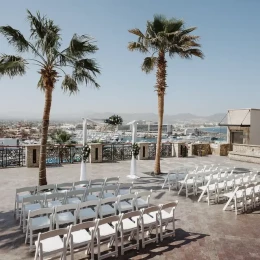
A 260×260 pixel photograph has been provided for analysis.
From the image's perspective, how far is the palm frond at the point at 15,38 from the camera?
841 cm

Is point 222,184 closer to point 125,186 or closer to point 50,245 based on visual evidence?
point 125,186

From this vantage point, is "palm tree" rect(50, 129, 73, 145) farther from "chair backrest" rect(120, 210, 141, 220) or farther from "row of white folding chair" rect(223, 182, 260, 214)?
"chair backrest" rect(120, 210, 141, 220)

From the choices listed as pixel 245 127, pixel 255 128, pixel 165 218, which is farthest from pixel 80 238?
pixel 255 128

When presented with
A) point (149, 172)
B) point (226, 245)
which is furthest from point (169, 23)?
point (226, 245)

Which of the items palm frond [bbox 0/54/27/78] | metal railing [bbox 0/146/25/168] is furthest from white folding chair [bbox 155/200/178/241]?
metal railing [bbox 0/146/25/168]

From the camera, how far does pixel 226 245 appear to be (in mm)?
5234

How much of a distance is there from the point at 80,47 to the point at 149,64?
449 cm

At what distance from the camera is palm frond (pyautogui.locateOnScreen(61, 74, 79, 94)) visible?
9.46 m

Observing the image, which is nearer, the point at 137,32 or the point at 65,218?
the point at 65,218

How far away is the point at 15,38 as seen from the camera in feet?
28.5

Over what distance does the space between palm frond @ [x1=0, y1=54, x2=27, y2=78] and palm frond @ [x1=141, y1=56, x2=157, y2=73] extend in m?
5.97

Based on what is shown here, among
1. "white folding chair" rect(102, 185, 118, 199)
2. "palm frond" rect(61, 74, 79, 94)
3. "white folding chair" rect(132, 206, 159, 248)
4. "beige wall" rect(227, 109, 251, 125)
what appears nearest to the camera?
"white folding chair" rect(132, 206, 159, 248)

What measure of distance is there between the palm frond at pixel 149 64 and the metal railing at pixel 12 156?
25.9ft

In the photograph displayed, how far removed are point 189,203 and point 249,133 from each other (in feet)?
48.4
